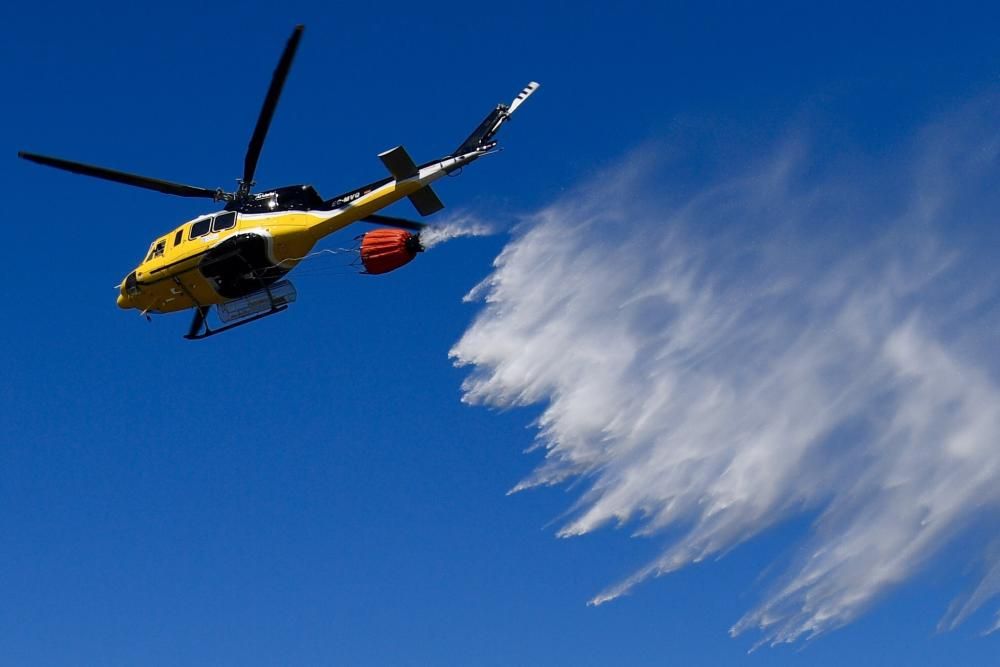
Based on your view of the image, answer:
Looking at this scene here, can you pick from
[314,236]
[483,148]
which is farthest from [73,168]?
[483,148]

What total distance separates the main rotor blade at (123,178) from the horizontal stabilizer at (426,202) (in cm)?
691

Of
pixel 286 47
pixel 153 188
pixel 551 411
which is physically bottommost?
pixel 551 411

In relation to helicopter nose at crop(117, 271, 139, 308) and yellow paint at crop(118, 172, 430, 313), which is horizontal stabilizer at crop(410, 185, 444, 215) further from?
helicopter nose at crop(117, 271, 139, 308)

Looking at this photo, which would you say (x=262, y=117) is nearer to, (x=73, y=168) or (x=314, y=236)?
(x=314, y=236)

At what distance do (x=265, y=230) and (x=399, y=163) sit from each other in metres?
5.15

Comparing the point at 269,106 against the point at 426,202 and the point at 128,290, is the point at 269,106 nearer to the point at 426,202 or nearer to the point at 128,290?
the point at 426,202

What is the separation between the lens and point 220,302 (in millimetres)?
42781

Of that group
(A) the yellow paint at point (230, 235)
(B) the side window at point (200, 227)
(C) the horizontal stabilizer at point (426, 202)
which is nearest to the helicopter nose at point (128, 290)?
(A) the yellow paint at point (230, 235)

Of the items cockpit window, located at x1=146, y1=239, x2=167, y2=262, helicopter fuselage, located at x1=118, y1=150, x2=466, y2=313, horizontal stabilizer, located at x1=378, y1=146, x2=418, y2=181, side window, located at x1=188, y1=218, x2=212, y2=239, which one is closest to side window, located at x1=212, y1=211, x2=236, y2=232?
helicopter fuselage, located at x1=118, y1=150, x2=466, y2=313

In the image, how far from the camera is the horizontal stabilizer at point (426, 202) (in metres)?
41.7

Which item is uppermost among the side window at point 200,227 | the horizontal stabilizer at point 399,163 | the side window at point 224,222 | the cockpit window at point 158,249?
the cockpit window at point 158,249

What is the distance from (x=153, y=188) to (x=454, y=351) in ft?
39.9

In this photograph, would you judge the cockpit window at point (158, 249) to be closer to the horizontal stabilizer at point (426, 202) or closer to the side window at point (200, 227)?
the side window at point (200, 227)

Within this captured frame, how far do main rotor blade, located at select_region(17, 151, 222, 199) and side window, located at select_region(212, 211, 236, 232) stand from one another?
0.96 metres
